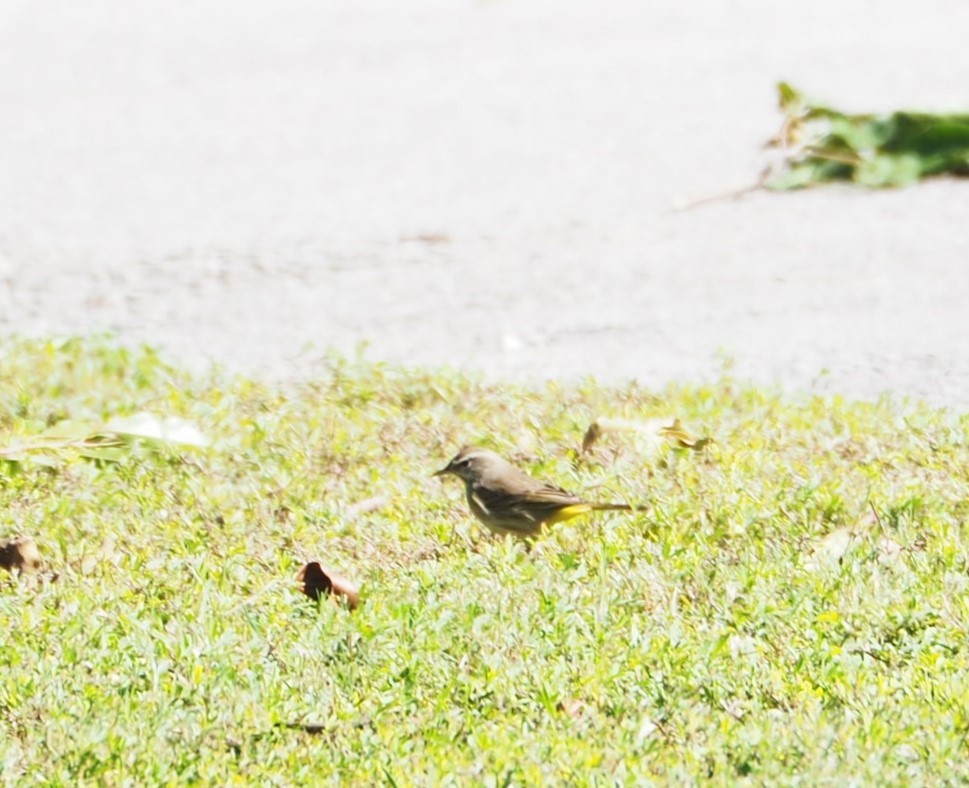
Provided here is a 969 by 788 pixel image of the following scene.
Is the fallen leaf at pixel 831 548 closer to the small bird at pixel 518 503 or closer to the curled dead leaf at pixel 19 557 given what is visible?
the small bird at pixel 518 503

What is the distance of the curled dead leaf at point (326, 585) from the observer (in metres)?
4.69

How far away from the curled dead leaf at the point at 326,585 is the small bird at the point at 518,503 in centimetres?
54

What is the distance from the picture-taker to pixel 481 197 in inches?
392

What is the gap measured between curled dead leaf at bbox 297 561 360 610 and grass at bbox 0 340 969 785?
0.21ft

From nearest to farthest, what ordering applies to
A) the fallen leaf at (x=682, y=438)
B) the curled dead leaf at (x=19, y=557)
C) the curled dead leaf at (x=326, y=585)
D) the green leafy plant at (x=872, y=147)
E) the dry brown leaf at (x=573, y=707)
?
the dry brown leaf at (x=573, y=707) → the curled dead leaf at (x=326, y=585) → the curled dead leaf at (x=19, y=557) → the fallen leaf at (x=682, y=438) → the green leafy plant at (x=872, y=147)

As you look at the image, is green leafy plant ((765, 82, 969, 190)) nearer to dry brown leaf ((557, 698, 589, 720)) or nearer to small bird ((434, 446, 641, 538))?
small bird ((434, 446, 641, 538))

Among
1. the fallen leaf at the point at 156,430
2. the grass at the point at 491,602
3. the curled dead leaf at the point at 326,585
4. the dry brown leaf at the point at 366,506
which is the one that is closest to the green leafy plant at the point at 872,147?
the grass at the point at 491,602

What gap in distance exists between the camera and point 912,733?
3.80m

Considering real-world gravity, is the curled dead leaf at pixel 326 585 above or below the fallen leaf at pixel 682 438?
above

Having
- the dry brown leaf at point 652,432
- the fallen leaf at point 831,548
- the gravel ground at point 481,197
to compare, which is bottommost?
the gravel ground at point 481,197

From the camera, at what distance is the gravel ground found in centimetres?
762

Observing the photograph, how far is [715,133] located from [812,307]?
351 cm

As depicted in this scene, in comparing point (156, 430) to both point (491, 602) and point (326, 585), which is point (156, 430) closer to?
point (326, 585)

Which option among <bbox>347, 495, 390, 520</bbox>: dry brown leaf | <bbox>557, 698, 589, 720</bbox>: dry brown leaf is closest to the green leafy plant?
<bbox>347, 495, 390, 520</bbox>: dry brown leaf
